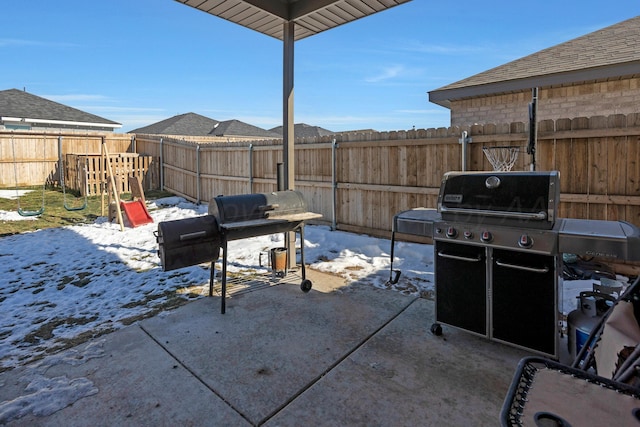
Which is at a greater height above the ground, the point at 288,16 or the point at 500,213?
the point at 288,16

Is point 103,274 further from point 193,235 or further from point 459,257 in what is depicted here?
point 459,257

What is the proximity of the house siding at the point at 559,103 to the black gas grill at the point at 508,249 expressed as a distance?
500 cm

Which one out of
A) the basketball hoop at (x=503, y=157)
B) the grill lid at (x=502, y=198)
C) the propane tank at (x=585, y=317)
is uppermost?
the basketball hoop at (x=503, y=157)

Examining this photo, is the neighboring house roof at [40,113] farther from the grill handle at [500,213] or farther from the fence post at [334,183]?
the grill handle at [500,213]

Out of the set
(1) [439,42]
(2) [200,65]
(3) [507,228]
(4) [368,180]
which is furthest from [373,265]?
(2) [200,65]

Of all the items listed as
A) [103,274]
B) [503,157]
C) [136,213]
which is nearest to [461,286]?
[503,157]

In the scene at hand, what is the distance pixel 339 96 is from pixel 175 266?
17.1m

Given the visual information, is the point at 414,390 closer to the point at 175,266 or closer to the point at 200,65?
the point at 175,266

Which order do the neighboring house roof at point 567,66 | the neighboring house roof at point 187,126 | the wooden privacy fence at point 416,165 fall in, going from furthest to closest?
the neighboring house roof at point 187,126, the neighboring house roof at point 567,66, the wooden privacy fence at point 416,165

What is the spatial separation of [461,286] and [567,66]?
20.1ft

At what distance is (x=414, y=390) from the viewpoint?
2.42 metres

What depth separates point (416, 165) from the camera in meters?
6.23

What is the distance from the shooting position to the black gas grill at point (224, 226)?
353 centimetres

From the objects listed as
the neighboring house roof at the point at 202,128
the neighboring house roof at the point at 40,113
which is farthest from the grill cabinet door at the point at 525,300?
the neighboring house roof at the point at 40,113
